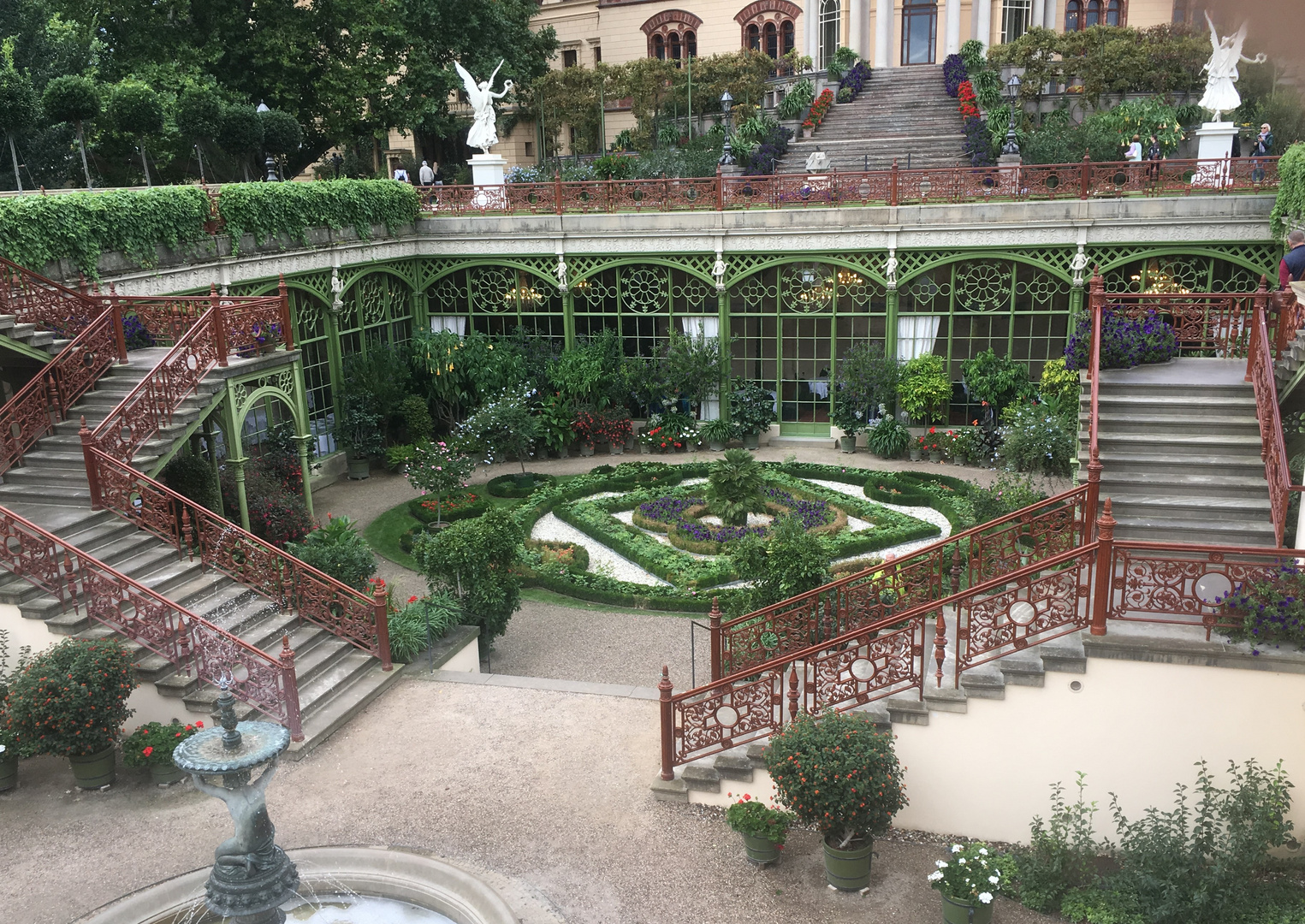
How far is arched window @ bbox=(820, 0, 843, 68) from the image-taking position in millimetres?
35938

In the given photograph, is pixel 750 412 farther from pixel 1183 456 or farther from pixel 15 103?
pixel 15 103

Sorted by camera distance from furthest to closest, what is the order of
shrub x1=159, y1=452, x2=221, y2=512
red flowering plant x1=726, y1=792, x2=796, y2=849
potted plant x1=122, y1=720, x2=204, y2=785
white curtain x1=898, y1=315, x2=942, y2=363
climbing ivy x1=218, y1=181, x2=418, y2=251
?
1. white curtain x1=898, y1=315, x2=942, y2=363
2. climbing ivy x1=218, y1=181, x2=418, y2=251
3. shrub x1=159, y1=452, x2=221, y2=512
4. potted plant x1=122, y1=720, x2=204, y2=785
5. red flowering plant x1=726, y1=792, x2=796, y2=849

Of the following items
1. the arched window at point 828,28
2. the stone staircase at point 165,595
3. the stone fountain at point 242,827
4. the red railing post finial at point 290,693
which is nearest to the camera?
the stone fountain at point 242,827

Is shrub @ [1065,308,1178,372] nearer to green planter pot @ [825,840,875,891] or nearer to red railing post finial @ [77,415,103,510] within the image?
green planter pot @ [825,840,875,891]

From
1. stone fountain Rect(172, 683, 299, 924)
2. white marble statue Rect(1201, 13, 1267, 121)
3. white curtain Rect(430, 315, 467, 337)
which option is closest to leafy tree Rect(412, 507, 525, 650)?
stone fountain Rect(172, 683, 299, 924)

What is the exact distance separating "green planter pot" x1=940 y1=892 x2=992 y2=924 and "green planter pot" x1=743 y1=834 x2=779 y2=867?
126cm

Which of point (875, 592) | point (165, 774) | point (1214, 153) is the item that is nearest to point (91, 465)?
point (165, 774)

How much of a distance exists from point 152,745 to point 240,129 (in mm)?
14670

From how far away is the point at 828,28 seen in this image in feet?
119

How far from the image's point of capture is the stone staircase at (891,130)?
26.1 metres

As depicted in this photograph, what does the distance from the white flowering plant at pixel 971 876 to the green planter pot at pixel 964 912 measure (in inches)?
1.2

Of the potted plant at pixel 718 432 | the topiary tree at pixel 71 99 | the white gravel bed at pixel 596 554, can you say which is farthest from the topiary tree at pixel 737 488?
the topiary tree at pixel 71 99

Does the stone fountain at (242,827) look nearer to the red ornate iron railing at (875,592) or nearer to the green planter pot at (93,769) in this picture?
Result: the green planter pot at (93,769)

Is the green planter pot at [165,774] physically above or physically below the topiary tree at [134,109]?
below
